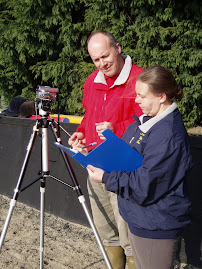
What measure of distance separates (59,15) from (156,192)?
490 centimetres

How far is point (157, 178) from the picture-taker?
5.25 feet

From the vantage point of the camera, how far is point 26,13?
6004mm

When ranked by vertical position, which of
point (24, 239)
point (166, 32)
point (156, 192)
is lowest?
point (24, 239)

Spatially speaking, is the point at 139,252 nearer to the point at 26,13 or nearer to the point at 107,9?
the point at 107,9

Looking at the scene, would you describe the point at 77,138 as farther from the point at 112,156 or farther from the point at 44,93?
the point at 112,156

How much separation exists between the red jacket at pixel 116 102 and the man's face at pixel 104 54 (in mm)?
75

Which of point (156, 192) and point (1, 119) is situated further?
point (1, 119)

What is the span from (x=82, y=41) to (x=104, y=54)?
3763 millimetres

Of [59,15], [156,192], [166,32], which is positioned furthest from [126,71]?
[59,15]

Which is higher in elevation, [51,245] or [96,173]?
[96,173]

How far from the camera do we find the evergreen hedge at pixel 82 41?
480 cm

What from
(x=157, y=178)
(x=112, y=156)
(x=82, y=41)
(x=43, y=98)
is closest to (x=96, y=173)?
(x=112, y=156)

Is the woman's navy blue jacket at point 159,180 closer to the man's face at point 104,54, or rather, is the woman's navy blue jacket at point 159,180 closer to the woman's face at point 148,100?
the woman's face at point 148,100

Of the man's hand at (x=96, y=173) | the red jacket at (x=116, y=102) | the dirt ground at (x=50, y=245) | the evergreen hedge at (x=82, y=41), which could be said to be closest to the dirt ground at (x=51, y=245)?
the dirt ground at (x=50, y=245)
